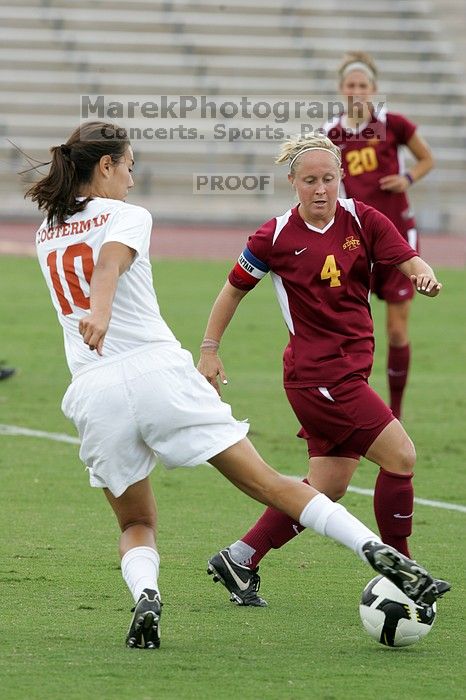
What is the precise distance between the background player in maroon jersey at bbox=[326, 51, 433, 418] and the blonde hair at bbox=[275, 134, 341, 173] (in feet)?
13.2

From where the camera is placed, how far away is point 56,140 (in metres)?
27.6

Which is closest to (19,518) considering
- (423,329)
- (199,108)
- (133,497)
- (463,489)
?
(133,497)

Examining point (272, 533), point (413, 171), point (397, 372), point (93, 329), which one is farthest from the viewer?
point (413, 171)

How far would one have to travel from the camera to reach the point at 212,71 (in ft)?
96.5

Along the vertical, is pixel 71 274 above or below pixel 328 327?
above

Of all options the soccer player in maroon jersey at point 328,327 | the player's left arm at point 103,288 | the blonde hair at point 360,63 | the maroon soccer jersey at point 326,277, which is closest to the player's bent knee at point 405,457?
the soccer player in maroon jersey at point 328,327

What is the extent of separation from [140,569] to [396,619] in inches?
33.4

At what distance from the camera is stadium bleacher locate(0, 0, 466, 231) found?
89.0 feet

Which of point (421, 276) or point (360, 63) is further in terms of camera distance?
point (360, 63)

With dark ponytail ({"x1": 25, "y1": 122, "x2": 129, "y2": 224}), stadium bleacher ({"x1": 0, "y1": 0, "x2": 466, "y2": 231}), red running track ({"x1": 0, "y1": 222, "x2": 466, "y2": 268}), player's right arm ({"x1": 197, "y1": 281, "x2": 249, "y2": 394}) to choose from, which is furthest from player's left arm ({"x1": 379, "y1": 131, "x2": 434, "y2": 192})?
stadium bleacher ({"x1": 0, "y1": 0, "x2": 466, "y2": 231})

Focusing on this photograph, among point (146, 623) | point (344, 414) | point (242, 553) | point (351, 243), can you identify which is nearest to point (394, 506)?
point (344, 414)

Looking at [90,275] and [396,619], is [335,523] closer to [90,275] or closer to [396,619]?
[396,619]

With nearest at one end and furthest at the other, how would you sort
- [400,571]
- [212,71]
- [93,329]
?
[93,329], [400,571], [212,71]

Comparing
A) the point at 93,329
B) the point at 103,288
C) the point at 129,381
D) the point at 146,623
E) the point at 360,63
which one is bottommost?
the point at 146,623
